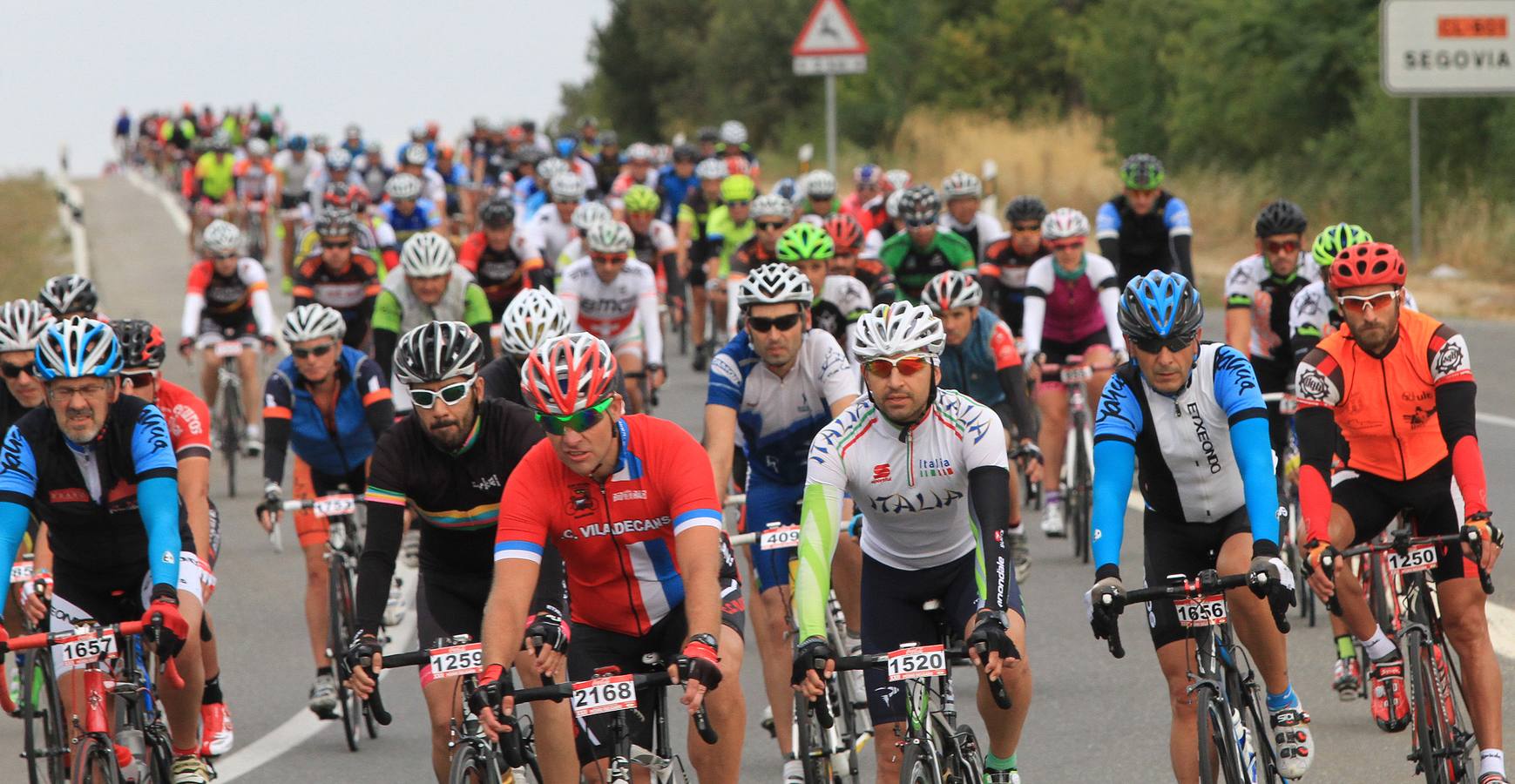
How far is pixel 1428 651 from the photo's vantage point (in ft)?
26.1

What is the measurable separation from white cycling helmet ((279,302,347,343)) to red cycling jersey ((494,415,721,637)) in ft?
14.1

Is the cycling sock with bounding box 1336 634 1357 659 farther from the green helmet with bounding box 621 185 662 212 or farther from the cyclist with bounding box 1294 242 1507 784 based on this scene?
the green helmet with bounding box 621 185 662 212

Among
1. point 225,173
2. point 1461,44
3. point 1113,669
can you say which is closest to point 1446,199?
point 1461,44

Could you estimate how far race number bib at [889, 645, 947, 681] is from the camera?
6793 mm

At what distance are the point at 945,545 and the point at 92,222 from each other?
46007 millimetres

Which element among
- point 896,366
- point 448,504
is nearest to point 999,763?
point 896,366

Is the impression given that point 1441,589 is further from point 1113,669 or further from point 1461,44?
point 1461,44

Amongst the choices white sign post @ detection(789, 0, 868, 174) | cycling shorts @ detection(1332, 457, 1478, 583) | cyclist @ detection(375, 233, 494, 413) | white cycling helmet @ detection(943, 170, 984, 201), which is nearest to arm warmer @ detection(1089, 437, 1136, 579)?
cycling shorts @ detection(1332, 457, 1478, 583)

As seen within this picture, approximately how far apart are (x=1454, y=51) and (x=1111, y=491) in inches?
815

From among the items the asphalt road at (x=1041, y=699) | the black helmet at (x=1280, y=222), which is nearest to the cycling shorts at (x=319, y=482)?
the asphalt road at (x=1041, y=699)

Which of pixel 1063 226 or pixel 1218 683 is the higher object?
pixel 1063 226

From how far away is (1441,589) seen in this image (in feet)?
26.6

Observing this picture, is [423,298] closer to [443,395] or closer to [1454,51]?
[443,395]

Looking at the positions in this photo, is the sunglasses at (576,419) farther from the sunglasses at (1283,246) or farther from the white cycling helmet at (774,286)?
the sunglasses at (1283,246)
